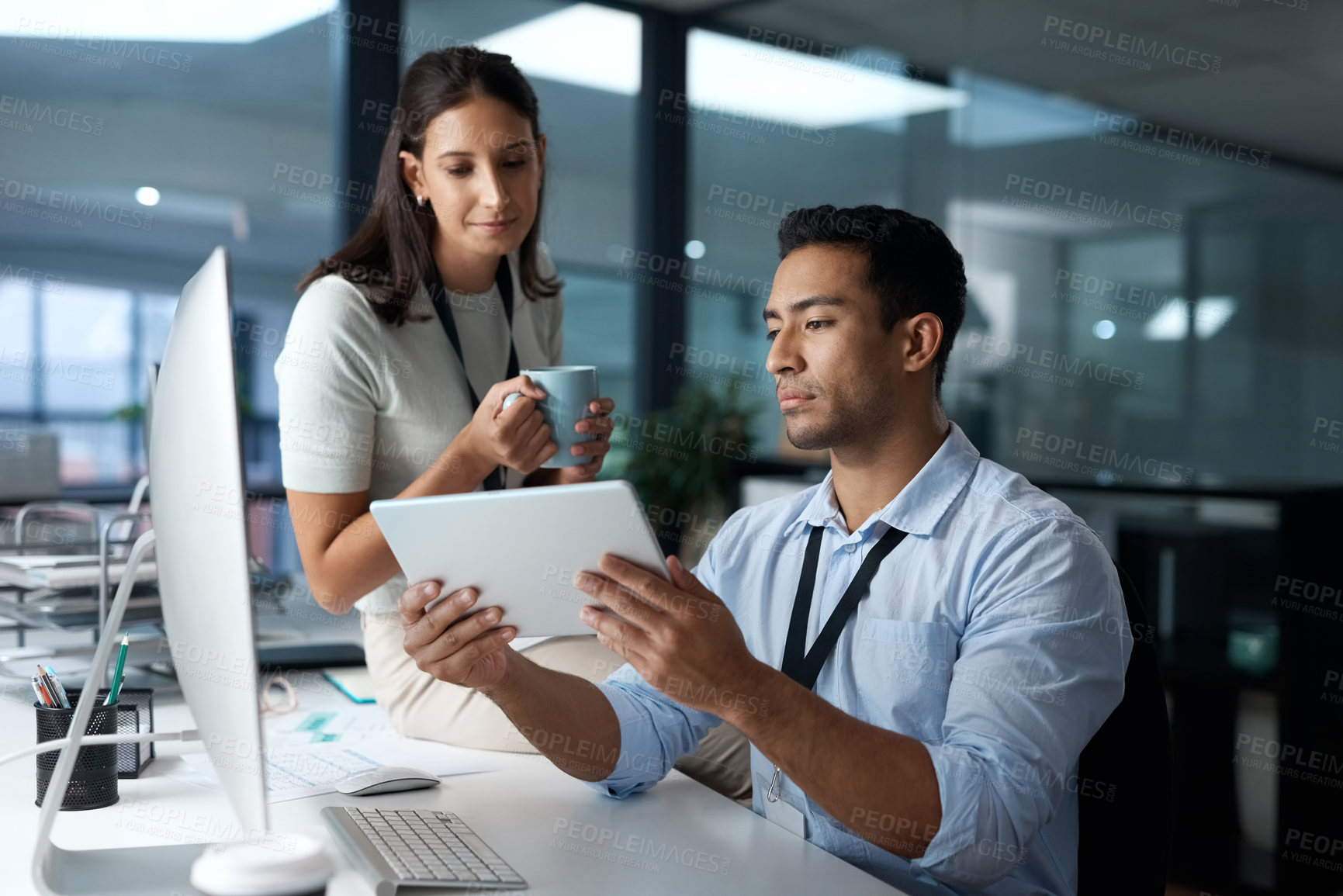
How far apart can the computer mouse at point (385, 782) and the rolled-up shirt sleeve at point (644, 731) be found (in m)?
0.21

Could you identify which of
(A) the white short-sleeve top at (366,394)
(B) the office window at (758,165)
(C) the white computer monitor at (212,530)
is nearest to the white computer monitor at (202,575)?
(C) the white computer monitor at (212,530)

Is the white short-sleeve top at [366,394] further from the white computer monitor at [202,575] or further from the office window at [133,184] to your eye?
the office window at [133,184]

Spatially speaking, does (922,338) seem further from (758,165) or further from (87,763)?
(758,165)

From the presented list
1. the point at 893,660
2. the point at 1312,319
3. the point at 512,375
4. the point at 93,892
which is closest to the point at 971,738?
the point at 893,660

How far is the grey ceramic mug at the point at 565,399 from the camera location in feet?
5.19

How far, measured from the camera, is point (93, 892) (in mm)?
1032

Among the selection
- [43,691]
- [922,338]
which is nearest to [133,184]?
[43,691]

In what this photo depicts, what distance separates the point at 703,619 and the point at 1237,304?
3.49 m

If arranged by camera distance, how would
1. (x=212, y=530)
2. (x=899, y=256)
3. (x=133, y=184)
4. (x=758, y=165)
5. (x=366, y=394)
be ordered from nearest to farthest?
(x=212, y=530), (x=899, y=256), (x=366, y=394), (x=133, y=184), (x=758, y=165)

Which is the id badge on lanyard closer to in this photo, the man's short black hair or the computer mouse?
the man's short black hair

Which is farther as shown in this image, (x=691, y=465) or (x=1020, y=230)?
(x=691, y=465)

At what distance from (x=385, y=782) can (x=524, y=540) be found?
1.53 ft

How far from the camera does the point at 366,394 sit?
1.79 meters

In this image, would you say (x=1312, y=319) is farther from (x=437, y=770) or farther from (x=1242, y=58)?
(x=437, y=770)
